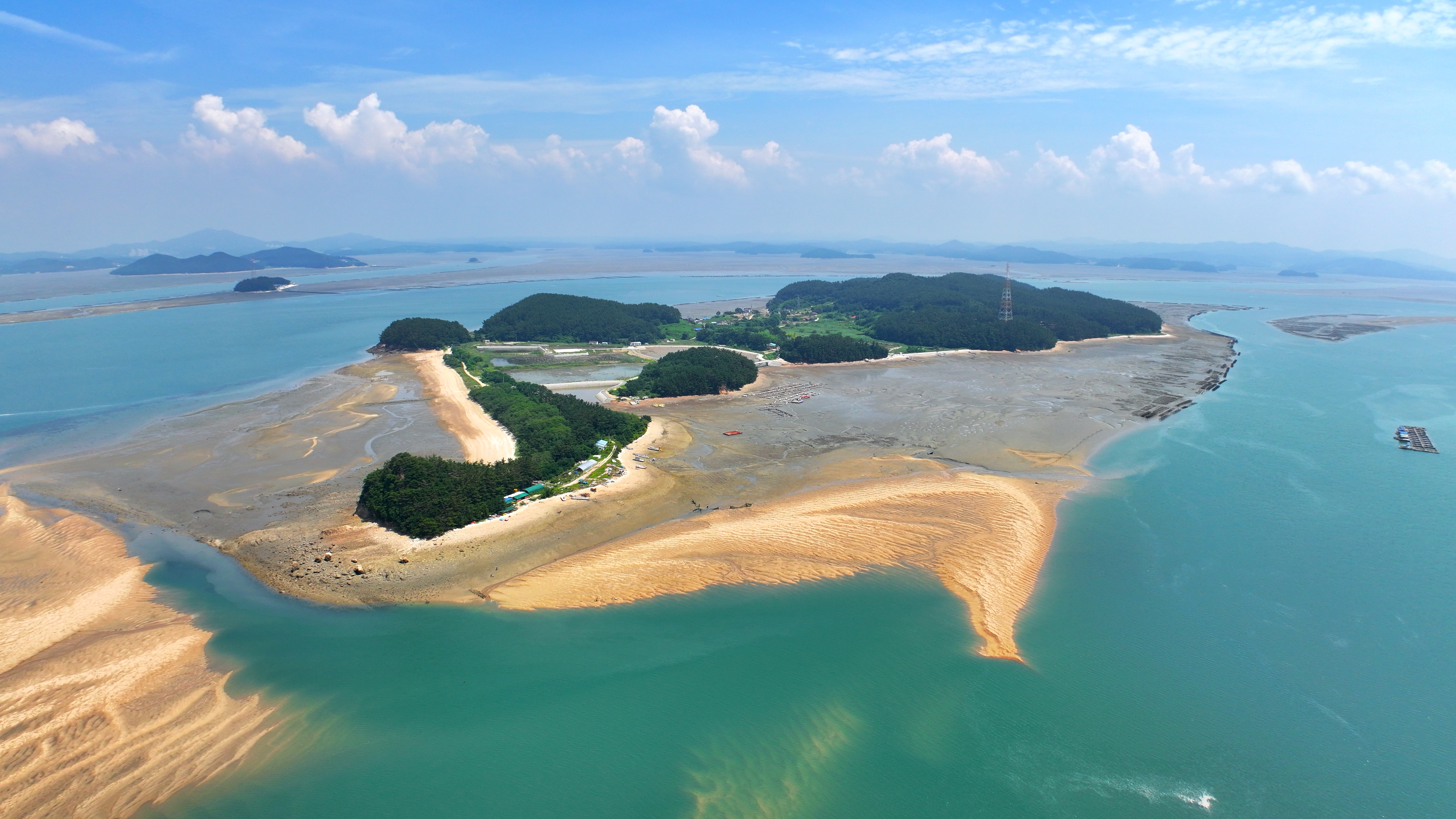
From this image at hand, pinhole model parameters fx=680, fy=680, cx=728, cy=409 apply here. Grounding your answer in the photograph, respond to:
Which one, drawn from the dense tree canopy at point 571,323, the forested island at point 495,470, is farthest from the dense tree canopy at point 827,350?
the forested island at point 495,470

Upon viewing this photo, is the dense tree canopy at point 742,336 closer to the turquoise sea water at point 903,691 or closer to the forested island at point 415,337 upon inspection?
the forested island at point 415,337

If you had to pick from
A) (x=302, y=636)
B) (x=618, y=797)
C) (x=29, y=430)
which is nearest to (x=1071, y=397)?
(x=618, y=797)

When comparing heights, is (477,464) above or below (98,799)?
above

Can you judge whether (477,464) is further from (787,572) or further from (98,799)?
(98,799)

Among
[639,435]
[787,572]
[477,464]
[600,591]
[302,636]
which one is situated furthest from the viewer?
[639,435]

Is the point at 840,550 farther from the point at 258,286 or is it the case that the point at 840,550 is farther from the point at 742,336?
the point at 258,286
